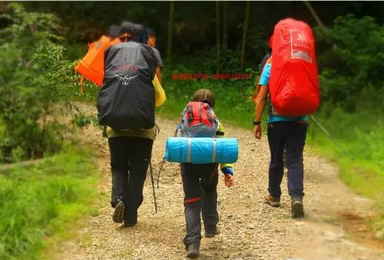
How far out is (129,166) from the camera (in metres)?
5.41

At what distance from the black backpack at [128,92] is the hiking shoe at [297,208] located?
1.63 metres

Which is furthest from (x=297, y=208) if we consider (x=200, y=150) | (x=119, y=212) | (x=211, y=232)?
(x=119, y=212)

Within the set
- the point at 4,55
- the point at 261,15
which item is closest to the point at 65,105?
the point at 4,55

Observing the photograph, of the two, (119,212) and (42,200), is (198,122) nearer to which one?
(119,212)

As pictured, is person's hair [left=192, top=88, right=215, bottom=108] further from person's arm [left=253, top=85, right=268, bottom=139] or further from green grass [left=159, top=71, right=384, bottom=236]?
green grass [left=159, top=71, right=384, bottom=236]

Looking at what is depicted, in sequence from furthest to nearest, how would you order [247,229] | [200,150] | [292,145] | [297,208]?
[292,145]
[297,208]
[247,229]
[200,150]

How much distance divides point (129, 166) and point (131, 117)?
0.64m

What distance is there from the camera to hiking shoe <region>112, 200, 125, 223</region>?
5305mm

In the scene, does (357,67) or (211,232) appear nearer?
(211,232)

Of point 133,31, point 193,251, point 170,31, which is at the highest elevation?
point 133,31

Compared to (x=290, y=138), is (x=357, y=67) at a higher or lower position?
higher

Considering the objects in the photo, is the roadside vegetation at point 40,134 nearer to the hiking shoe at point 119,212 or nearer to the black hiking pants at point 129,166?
the hiking shoe at point 119,212

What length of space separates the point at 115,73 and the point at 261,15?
1104 centimetres

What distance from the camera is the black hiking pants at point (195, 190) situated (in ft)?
15.8
